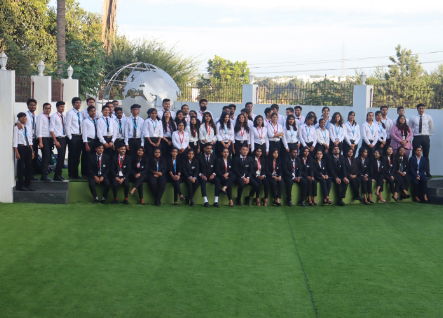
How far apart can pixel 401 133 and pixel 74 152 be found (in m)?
7.44

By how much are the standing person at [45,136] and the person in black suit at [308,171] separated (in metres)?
5.34

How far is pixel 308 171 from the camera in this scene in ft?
46.7

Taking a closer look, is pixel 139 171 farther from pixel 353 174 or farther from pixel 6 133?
pixel 353 174

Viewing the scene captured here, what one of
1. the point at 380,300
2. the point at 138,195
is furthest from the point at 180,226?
the point at 380,300

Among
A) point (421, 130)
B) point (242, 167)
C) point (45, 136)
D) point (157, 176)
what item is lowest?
point (157, 176)

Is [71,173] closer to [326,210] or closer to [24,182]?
[24,182]

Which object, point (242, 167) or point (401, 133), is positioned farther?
point (401, 133)

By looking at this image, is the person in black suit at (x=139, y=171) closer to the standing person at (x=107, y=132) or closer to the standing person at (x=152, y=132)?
the standing person at (x=152, y=132)

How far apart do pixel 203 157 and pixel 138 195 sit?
61.4 inches

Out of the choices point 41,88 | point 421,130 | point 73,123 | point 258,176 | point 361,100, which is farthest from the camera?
point 361,100

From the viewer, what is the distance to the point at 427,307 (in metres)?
7.32

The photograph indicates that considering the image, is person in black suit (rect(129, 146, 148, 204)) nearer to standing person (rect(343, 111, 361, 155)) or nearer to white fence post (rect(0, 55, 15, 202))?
white fence post (rect(0, 55, 15, 202))

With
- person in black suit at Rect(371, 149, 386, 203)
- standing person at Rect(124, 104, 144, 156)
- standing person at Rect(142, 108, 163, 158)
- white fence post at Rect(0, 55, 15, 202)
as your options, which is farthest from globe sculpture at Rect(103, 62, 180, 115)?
person in black suit at Rect(371, 149, 386, 203)

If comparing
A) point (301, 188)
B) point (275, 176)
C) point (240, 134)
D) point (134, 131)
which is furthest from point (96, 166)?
point (301, 188)
